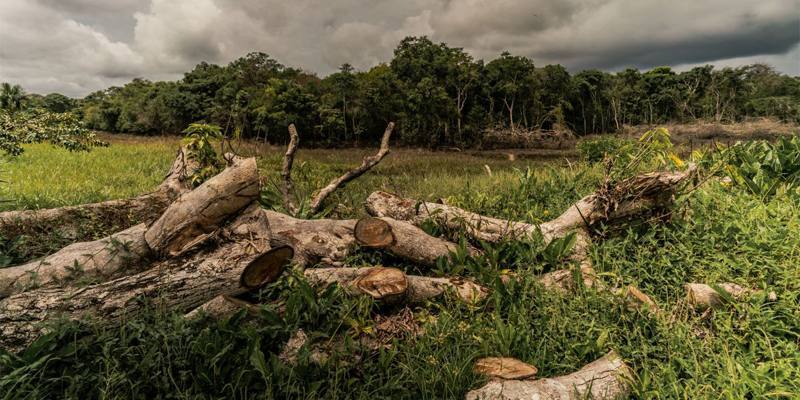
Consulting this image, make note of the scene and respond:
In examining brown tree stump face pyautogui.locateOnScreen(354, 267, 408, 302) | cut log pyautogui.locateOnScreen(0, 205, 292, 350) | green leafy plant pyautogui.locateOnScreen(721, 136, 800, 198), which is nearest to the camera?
cut log pyautogui.locateOnScreen(0, 205, 292, 350)

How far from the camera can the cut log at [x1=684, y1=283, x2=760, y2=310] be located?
10.4ft

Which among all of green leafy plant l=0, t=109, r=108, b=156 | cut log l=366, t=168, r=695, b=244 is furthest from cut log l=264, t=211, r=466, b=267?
green leafy plant l=0, t=109, r=108, b=156

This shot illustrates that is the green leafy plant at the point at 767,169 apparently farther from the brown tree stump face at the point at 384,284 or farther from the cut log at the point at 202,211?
the cut log at the point at 202,211

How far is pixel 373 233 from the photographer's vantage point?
407 cm

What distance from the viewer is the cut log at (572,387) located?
8.17 feet

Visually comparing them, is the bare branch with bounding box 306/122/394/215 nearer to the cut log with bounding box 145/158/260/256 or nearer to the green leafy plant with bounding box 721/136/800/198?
the cut log with bounding box 145/158/260/256

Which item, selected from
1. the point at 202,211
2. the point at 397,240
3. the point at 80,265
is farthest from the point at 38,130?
the point at 397,240

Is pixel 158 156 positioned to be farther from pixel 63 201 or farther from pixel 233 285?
pixel 233 285

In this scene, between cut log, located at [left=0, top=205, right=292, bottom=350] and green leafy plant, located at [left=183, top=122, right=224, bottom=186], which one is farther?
green leafy plant, located at [left=183, top=122, right=224, bottom=186]

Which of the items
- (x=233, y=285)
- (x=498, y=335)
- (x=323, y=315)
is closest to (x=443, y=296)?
(x=498, y=335)

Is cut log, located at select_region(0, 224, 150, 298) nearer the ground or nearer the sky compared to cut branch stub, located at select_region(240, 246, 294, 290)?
nearer the sky

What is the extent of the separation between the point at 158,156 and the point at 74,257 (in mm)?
13063

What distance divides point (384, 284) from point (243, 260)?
1.20 m

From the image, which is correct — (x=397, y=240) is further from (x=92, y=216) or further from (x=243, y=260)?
(x=92, y=216)
